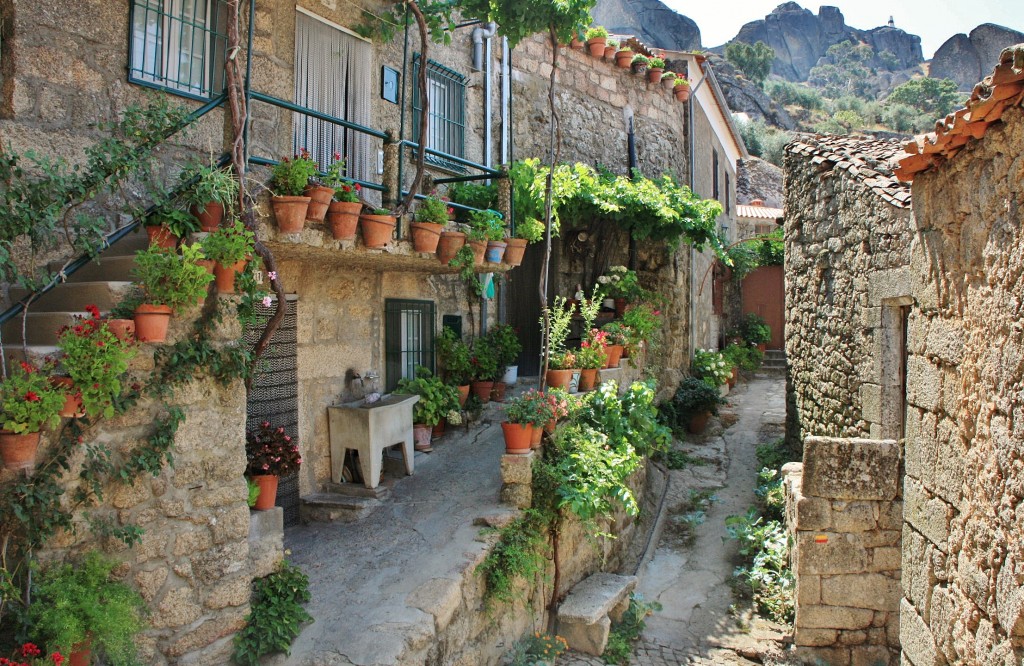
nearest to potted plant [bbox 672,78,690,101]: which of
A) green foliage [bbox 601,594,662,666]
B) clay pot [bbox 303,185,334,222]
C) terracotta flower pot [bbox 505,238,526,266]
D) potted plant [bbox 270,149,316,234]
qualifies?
terracotta flower pot [bbox 505,238,526,266]

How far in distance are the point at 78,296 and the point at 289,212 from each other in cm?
138

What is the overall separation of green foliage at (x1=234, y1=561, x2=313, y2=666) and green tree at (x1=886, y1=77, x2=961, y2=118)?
4878 centimetres

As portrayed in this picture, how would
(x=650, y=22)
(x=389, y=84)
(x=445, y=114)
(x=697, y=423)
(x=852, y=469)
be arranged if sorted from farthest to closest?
(x=650, y=22), (x=697, y=423), (x=445, y=114), (x=389, y=84), (x=852, y=469)

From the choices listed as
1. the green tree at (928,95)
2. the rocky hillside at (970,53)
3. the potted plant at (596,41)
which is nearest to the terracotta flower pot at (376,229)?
the potted plant at (596,41)

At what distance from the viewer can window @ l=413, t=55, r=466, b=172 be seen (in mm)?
8938

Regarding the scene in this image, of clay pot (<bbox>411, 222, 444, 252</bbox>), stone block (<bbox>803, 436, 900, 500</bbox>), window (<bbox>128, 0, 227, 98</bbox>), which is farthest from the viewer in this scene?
clay pot (<bbox>411, 222, 444, 252</bbox>)

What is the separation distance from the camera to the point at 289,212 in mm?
5012

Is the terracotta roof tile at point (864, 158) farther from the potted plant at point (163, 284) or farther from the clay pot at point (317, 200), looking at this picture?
the potted plant at point (163, 284)

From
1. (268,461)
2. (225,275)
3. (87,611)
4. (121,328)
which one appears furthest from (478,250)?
(87,611)

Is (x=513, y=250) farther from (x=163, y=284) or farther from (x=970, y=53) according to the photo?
(x=970, y=53)

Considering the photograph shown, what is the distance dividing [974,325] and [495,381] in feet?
21.9

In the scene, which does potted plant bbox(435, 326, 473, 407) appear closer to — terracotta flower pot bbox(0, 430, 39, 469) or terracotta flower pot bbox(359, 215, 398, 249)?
terracotta flower pot bbox(359, 215, 398, 249)

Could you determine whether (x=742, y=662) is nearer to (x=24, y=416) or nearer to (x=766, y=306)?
(x=24, y=416)

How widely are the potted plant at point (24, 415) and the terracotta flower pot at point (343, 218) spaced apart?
2438 mm
